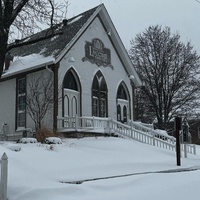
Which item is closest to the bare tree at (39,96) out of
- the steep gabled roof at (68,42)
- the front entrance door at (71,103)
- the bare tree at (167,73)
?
the steep gabled roof at (68,42)

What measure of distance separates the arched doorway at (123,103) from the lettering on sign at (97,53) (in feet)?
7.11

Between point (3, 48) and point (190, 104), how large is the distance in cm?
2506

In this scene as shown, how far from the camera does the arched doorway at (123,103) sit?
1005 inches

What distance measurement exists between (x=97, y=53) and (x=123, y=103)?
4.37m

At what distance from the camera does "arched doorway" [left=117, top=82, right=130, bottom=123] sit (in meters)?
25.5

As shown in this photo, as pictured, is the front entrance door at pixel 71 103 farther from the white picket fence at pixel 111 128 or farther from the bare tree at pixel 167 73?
the bare tree at pixel 167 73

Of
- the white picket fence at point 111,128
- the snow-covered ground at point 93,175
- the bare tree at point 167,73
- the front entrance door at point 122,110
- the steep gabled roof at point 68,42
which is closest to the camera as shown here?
the snow-covered ground at point 93,175

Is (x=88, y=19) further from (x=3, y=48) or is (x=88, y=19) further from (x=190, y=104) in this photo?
(x=190, y=104)

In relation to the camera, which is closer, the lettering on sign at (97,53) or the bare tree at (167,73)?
the lettering on sign at (97,53)

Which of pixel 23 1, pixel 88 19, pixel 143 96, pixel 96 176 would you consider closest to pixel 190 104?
pixel 143 96

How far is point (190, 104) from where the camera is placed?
1372 inches

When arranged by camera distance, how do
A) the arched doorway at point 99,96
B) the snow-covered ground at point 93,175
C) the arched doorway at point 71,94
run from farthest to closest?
the arched doorway at point 99,96
the arched doorway at point 71,94
the snow-covered ground at point 93,175

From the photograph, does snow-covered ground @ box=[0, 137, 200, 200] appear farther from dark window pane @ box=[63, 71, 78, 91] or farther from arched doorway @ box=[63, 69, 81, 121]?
dark window pane @ box=[63, 71, 78, 91]

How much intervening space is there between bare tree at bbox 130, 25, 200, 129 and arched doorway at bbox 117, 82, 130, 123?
9.37 metres
